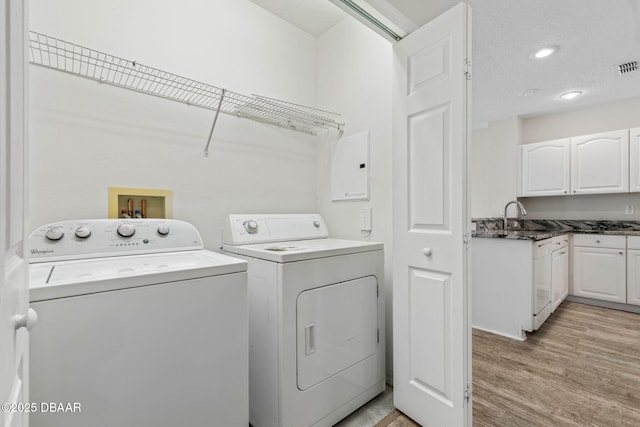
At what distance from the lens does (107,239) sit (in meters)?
1.31

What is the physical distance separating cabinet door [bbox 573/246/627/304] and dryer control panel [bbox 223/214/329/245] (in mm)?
3482

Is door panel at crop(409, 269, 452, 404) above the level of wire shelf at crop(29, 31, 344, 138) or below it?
below

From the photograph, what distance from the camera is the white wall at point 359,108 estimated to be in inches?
74.4

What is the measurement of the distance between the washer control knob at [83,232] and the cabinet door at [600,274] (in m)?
4.84

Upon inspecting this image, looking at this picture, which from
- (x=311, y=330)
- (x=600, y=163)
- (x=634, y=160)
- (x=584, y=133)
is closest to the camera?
(x=311, y=330)

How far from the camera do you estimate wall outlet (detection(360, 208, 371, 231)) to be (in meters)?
1.98

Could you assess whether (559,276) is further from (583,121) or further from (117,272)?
(117,272)

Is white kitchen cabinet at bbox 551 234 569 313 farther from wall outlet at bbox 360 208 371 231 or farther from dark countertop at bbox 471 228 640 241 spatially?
wall outlet at bbox 360 208 371 231

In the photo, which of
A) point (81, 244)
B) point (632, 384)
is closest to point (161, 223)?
point (81, 244)

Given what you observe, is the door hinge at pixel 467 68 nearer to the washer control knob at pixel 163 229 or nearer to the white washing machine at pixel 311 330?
the white washing machine at pixel 311 330

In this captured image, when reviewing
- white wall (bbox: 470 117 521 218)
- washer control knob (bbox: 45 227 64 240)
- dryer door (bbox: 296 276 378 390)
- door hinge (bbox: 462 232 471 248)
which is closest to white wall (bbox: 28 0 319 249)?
washer control knob (bbox: 45 227 64 240)

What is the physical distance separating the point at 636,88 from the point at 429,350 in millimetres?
4094

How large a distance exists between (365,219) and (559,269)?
2764 millimetres

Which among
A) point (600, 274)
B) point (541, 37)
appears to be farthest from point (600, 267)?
point (541, 37)
